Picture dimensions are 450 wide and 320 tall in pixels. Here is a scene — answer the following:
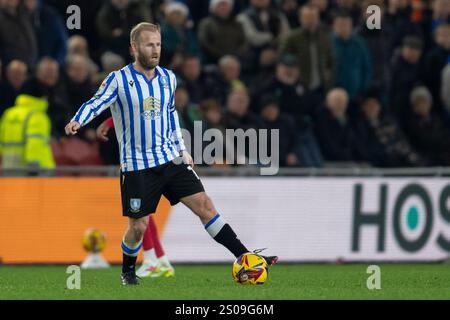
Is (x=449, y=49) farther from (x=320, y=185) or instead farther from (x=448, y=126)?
(x=320, y=185)

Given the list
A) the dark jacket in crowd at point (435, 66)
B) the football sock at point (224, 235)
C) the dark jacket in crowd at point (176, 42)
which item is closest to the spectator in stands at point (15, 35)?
the dark jacket in crowd at point (176, 42)

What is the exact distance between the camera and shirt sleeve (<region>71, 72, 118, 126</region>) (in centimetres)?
1010

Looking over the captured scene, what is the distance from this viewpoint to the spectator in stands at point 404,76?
60.1 ft

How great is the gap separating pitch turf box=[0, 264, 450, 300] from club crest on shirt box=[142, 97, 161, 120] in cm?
139

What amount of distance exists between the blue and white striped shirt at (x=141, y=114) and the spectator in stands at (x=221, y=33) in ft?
23.7

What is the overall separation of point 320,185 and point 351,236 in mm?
727

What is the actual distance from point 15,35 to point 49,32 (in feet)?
1.95

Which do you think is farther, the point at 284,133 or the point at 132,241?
the point at 284,133

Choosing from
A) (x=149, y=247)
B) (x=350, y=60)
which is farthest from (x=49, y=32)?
(x=149, y=247)

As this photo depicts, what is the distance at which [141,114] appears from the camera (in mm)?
10406

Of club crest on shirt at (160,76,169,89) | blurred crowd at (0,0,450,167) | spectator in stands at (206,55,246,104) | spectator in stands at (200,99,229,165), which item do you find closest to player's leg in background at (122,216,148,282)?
club crest on shirt at (160,76,169,89)

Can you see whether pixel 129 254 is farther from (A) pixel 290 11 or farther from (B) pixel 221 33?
(A) pixel 290 11

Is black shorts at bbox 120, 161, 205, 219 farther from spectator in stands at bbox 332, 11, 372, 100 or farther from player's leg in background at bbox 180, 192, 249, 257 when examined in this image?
spectator in stands at bbox 332, 11, 372, 100
